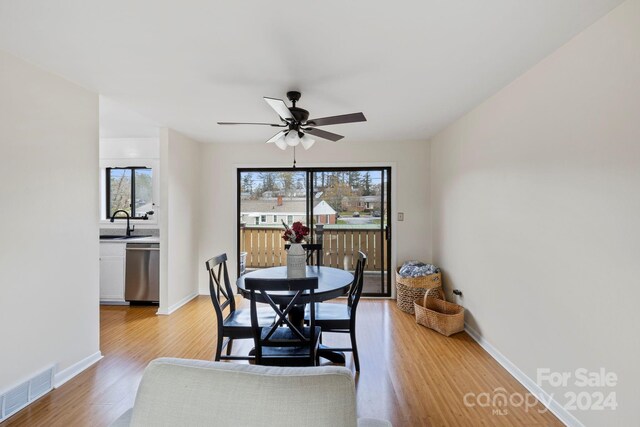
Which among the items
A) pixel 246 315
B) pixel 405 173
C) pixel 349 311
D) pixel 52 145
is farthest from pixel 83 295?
pixel 405 173

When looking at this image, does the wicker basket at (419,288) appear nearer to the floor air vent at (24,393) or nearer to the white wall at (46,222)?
the white wall at (46,222)

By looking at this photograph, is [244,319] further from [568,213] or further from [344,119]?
[568,213]

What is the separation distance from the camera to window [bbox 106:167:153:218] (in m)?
4.93

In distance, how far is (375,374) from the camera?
259cm

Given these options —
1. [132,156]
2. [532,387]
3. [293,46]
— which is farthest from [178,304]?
[532,387]

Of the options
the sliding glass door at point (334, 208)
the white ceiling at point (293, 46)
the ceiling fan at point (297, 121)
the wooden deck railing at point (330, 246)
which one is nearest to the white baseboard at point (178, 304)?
the sliding glass door at point (334, 208)

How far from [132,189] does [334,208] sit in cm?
315

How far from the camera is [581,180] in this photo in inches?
73.9

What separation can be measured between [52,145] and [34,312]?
4.02 feet

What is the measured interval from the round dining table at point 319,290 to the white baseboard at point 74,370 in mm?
1474

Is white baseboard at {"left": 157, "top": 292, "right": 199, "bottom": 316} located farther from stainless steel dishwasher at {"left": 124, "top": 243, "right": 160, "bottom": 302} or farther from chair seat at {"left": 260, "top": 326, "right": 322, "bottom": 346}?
chair seat at {"left": 260, "top": 326, "right": 322, "bottom": 346}

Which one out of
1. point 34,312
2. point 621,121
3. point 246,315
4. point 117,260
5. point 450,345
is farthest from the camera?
point 117,260

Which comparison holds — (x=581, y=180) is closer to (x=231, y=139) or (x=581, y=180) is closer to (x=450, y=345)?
(x=450, y=345)

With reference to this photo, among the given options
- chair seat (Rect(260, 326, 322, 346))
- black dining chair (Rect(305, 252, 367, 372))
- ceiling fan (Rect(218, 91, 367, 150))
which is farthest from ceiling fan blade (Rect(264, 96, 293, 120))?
chair seat (Rect(260, 326, 322, 346))
